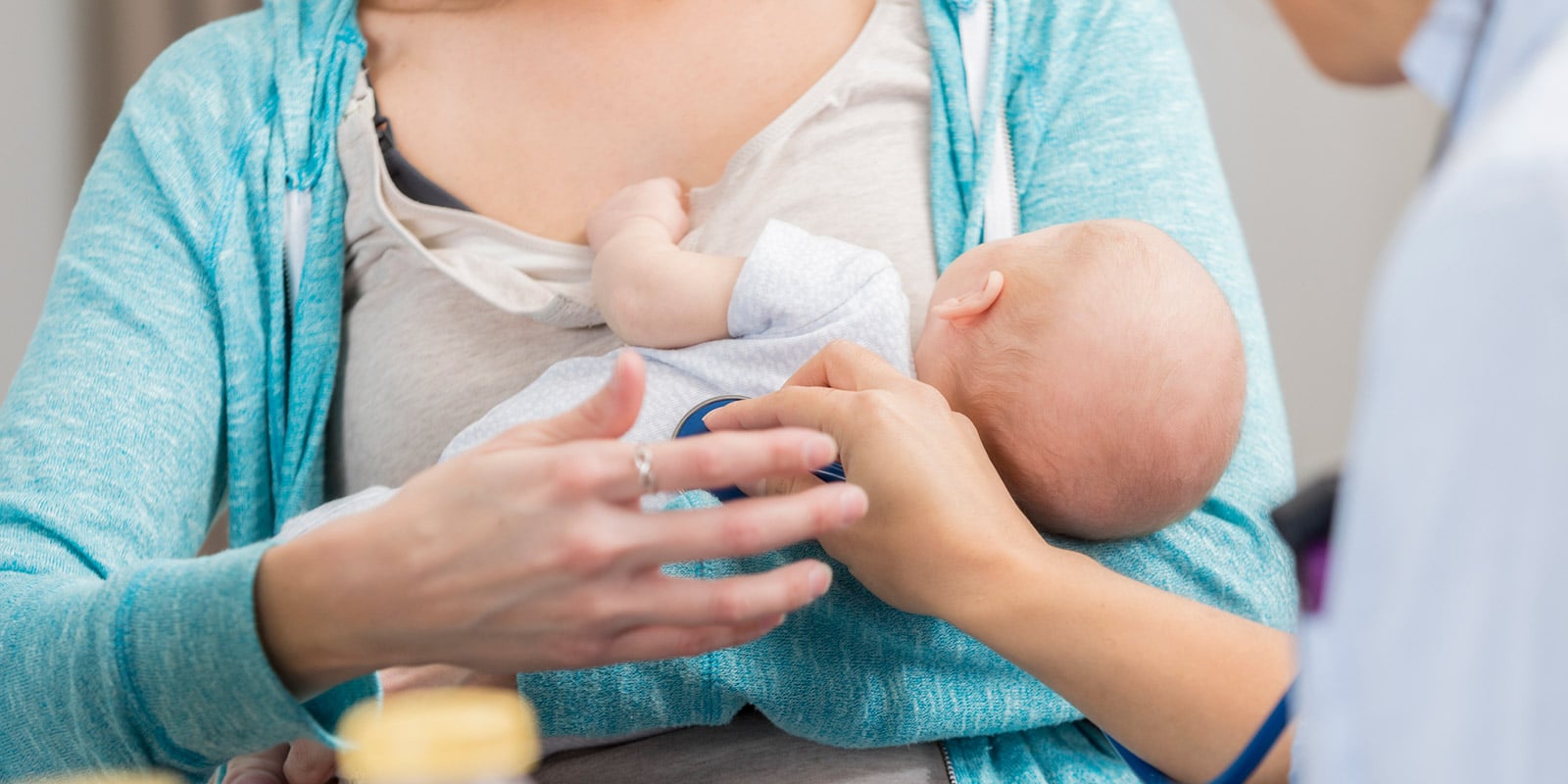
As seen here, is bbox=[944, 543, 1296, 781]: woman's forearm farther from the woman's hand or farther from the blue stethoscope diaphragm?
the blue stethoscope diaphragm

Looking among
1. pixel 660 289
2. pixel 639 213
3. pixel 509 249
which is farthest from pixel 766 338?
pixel 509 249

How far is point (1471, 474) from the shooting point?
12.3 inches

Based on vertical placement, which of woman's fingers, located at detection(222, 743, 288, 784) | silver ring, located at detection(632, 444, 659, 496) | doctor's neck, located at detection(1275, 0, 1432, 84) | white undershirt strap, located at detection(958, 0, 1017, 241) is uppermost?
doctor's neck, located at detection(1275, 0, 1432, 84)

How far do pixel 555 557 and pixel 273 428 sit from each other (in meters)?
0.65

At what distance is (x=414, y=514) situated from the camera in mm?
645

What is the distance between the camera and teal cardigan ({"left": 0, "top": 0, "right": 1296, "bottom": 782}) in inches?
29.1

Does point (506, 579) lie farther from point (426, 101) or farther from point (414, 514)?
point (426, 101)

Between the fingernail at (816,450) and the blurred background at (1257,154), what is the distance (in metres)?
1.65

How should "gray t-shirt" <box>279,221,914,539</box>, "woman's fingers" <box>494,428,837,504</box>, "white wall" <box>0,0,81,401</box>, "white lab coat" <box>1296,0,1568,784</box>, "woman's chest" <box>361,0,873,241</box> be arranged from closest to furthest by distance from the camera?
"white lab coat" <box>1296,0,1568,784</box> < "woman's fingers" <box>494,428,837,504</box> < "gray t-shirt" <box>279,221,914,539</box> < "woman's chest" <box>361,0,873,241</box> < "white wall" <box>0,0,81,401</box>

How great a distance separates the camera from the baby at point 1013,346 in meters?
0.87

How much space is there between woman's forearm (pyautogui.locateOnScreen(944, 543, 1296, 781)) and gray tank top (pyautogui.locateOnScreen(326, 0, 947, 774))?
37 centimetres

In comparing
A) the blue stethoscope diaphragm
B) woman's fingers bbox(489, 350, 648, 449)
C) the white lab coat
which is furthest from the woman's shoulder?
the white lab coat

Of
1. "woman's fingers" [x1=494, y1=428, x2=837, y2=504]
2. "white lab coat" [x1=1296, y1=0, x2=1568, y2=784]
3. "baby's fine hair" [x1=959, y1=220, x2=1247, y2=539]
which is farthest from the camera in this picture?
"baby's fine hair" [x1=959, y1=220, x2=1247, y2=539]

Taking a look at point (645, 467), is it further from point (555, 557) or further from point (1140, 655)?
point (1140, 655)
